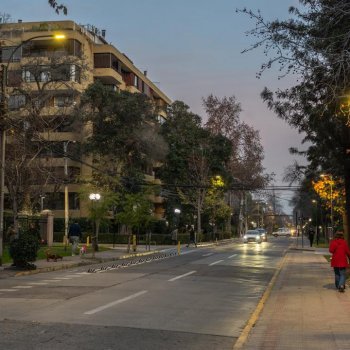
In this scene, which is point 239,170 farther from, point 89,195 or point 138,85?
point 89,195

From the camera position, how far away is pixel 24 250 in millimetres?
20844

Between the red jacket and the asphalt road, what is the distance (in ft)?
7.15

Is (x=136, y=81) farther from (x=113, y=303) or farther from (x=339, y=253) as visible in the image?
(x=113, y=303)

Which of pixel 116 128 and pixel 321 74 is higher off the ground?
pixel 116 128

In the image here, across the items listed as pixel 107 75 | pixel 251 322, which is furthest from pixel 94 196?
pixel 107 75

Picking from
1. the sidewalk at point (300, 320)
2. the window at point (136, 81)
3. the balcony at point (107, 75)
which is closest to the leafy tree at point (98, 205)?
the sidewalk at point (300, 320)

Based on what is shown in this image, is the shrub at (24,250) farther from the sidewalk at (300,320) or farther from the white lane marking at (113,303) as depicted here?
the sidewalk at (300,320)

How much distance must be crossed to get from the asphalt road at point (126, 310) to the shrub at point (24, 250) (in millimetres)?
1154

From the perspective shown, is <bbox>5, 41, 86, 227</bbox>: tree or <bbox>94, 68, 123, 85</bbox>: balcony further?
<bbox>94, 68, 123, 85</bbox>: balcony

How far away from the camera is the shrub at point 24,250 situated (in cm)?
2081

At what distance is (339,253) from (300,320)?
15.5 ft

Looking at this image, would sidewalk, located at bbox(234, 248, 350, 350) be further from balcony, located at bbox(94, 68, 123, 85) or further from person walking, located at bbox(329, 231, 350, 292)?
balcony, located at bbox(94, 68, 123, 85)

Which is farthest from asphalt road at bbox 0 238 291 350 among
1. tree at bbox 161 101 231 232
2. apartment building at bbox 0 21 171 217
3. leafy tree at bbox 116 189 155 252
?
tree at bbox 161 101 231 232

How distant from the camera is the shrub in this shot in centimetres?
2081
